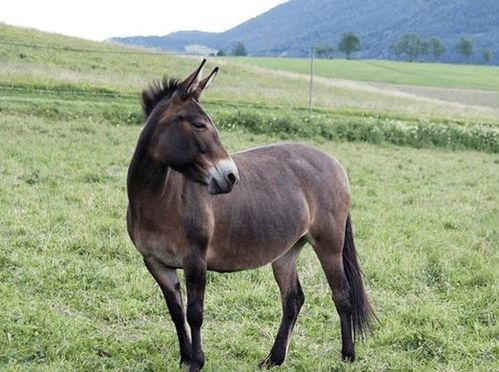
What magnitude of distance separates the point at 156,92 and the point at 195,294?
4.84 feet

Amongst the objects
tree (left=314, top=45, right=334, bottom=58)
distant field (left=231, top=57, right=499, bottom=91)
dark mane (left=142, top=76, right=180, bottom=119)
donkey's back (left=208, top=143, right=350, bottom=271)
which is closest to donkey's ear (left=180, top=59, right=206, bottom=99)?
dark mane (left=142, top=76, right=180, bottom=119)

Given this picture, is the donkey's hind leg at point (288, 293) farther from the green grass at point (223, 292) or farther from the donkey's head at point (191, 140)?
the donkey's head at point (191, 140)

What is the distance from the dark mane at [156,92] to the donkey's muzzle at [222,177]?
0.74 metres

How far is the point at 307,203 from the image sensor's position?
17.2 feet

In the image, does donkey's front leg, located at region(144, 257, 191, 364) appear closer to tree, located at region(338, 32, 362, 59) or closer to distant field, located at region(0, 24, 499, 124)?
distant field, located at region(0, 24, 499, 124)

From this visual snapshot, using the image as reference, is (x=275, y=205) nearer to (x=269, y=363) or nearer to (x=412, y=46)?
(x=269, y=363)

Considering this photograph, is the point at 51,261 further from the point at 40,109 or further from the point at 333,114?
the point at 333,114

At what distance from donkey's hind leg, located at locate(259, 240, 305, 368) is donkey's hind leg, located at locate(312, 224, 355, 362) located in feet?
0.72

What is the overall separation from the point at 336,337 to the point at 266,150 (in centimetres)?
189

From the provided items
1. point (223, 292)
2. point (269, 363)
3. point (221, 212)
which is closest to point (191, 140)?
point (221, 212)

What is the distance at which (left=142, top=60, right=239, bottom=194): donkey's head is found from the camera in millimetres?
4094

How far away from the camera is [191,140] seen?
4.18 meters

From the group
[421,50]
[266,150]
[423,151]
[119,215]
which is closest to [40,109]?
[119,215]

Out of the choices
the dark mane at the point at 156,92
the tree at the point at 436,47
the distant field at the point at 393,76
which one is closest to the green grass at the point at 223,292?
the dark mane at the point at 156,92
